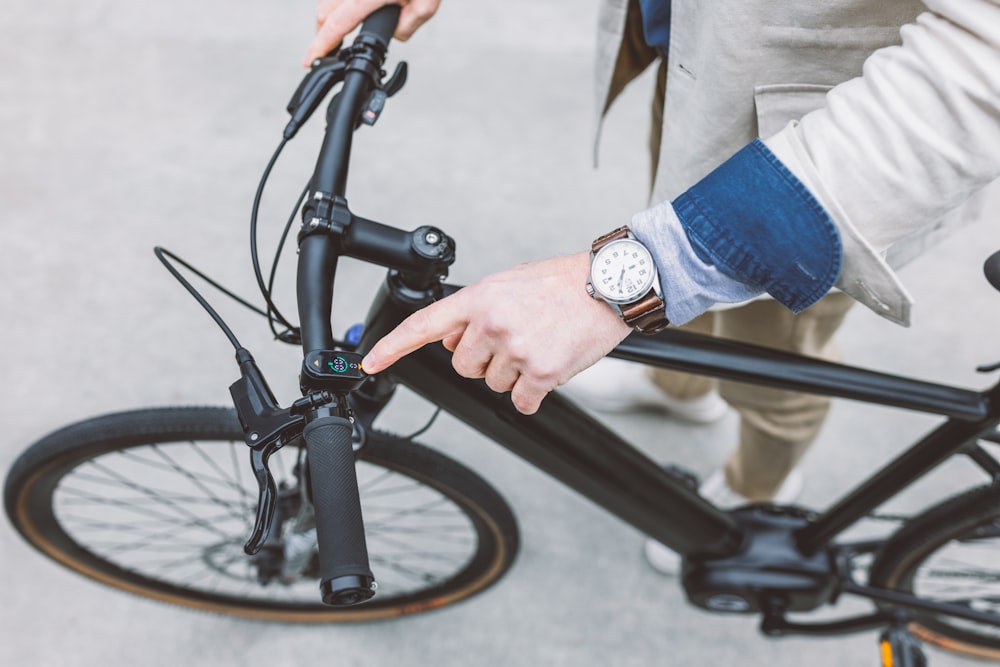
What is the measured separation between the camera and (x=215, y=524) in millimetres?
1516

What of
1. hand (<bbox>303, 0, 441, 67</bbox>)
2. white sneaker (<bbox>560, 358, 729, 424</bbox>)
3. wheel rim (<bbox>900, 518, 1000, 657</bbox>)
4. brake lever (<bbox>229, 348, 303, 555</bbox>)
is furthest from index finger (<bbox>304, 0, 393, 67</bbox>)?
wheel rim (<bbox>900, 518, 1000, 657</bbox>)

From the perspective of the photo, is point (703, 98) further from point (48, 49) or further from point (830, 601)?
point (48, 49)

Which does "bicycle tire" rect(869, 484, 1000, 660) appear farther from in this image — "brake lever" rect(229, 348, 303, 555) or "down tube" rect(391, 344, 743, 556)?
"brake lever" rect(229, 348, 303, 555)

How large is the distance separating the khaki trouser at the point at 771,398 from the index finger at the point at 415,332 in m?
0.56

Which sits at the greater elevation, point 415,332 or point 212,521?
point 212,521

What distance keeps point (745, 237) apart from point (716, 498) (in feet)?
3.31

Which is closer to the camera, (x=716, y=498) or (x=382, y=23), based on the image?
(x=382, y=23)

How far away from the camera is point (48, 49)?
229 centimetres

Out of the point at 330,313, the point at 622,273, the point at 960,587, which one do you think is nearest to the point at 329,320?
the point at 330,313

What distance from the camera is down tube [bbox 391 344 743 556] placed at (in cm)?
84

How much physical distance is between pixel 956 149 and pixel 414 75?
1.85 m

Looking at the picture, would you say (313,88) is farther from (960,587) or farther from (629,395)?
Result: (960,587)

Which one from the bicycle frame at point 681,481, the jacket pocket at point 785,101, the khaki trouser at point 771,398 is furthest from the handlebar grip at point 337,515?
the khaki trouser at point 771,398

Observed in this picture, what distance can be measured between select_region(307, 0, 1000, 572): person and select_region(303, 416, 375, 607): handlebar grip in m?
0.09
